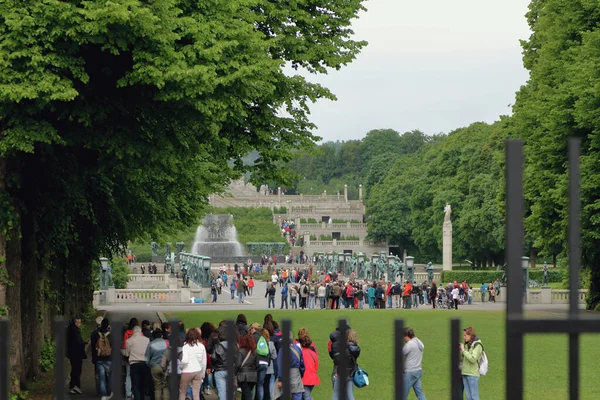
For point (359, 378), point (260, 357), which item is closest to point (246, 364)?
point (260, 357)

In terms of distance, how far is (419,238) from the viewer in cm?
9769

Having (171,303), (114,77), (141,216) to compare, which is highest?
(114,77)

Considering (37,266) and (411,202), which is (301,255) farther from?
(37,266)

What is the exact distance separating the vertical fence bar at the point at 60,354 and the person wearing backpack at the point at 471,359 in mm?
12837

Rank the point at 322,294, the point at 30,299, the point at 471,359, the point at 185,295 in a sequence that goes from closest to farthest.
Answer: the point at 471,359 < the point at 30,299 < the point at 322,294 < the point at 185,295

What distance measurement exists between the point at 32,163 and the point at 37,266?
14.3ft

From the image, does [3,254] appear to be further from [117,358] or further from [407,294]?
[407,294]

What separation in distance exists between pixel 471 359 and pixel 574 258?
13.0 meters

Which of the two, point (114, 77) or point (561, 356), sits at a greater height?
point (114, 77)

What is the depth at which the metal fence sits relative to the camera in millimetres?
3262

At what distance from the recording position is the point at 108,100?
17766 mm

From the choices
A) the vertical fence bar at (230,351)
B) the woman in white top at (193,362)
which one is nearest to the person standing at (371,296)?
the woman in white top at (193,362)

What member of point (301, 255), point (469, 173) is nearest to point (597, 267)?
point (469, 173)

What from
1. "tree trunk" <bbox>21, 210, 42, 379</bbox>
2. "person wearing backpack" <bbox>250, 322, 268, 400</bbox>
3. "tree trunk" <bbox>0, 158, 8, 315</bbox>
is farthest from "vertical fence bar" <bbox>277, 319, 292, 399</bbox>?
"tree trunk" <bbox>21, 210, 42, 379</bbox>
